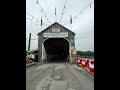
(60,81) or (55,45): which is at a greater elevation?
(55,45)

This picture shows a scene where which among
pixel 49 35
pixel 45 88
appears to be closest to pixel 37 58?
pixel 49 35

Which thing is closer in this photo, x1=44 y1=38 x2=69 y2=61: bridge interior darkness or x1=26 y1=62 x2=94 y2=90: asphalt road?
x1=26 y1=62 x2=94 y2=90: asphalt road

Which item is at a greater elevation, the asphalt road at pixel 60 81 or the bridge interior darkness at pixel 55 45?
the bridge interior darkness at pixel 55 45

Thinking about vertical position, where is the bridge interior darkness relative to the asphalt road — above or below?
above

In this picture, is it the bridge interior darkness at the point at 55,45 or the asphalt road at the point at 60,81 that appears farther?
the bridge interior darkness at the point at 55,45

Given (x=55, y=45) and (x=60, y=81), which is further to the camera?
(x=55, y=45)
